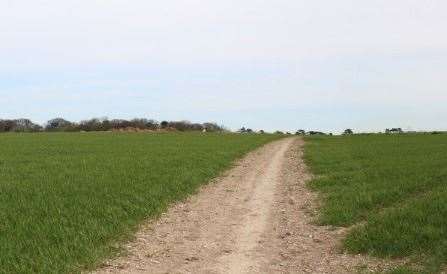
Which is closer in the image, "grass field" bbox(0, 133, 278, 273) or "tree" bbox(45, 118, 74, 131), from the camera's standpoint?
"grass field" bbox(0, 133, 278, 273)

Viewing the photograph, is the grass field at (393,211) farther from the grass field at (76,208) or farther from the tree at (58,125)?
the tree at (58,125)

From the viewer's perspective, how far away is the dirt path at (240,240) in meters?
9.03

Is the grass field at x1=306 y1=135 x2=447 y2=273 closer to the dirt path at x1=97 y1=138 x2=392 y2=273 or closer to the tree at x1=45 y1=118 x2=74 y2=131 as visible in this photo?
the dirt path at x1=97 y1=138 x2=392 y2=273

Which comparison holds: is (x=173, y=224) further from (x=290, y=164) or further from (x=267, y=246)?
(x=290, y=164)

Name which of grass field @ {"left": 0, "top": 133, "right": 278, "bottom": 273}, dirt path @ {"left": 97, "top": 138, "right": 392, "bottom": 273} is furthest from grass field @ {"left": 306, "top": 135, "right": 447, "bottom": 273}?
grass field @ {"left": 0, "top": 133, "right": 278, "bottom": 273}

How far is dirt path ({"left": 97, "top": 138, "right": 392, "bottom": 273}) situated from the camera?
9034 millimetres

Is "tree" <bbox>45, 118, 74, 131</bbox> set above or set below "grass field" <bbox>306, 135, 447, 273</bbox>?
above

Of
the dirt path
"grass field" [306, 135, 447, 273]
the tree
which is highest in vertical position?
the tree

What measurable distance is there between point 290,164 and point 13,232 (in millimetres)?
18532

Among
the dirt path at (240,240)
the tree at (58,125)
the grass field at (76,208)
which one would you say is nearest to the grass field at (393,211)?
the dirt path at (240,240)

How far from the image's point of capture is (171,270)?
890 cm

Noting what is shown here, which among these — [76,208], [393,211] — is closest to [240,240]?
[393,211]

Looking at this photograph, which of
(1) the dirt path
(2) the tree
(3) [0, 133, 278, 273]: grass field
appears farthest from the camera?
(2) the tree

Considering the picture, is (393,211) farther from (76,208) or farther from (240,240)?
(76,208)
